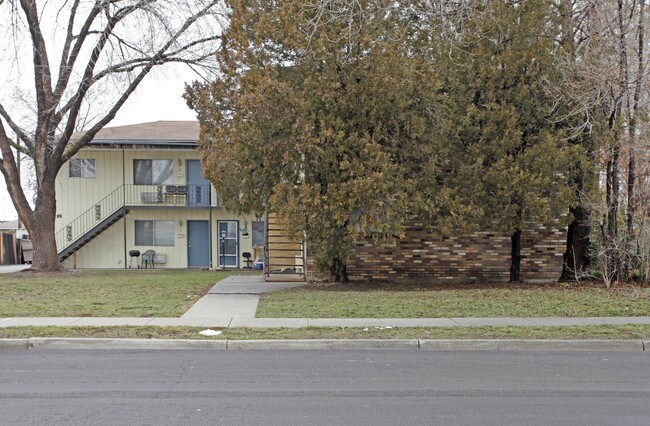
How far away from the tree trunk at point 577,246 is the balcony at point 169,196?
51.5 ft

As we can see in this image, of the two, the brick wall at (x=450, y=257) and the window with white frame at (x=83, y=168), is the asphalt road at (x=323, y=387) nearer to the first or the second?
the brick wall at (x=450, y=257)

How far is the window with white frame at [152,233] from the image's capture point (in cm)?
2798

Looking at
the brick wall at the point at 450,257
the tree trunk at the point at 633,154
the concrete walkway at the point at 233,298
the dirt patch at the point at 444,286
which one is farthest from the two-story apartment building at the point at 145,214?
the tree trunk at the point at 633,154

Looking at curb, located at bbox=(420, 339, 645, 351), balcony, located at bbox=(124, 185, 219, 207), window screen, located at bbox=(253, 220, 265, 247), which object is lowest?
curb, located at bbox=(420, 339, 645, 351)

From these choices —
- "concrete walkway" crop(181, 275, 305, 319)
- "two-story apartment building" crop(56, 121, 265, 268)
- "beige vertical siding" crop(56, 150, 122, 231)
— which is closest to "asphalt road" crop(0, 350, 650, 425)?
"concrete walkway" crop(181, 275, 305, 319)

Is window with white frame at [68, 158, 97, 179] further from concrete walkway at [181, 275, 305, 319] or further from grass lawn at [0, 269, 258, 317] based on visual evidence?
concrete walkway at [181, 275, 305, 319]

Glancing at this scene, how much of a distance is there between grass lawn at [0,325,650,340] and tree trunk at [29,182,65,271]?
41.3 feet

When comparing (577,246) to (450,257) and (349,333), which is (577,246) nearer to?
(450,257)

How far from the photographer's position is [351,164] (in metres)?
14.0

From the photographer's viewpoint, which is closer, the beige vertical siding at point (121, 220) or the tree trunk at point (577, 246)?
the tree trunk at point (577, 246)

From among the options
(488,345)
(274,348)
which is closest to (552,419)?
(488,345)

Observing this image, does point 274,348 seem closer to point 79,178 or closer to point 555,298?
point 555,298

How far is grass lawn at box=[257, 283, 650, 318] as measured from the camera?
37.3ft

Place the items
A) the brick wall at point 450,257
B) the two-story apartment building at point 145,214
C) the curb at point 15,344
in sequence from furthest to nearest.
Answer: the two-story apartment building at point 145,214, the brick wall at point 450,257, the curb at point 15,344
